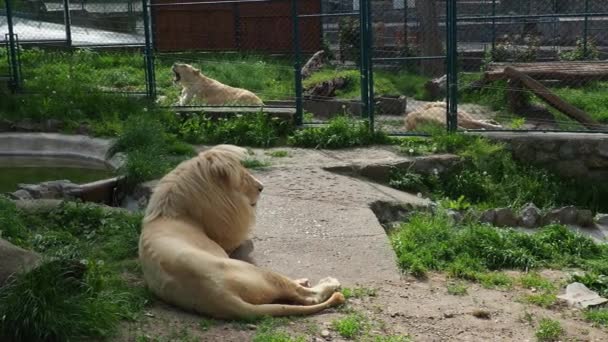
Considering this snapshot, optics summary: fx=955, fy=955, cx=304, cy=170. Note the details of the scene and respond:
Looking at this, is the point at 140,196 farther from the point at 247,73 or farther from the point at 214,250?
the point at 247,73

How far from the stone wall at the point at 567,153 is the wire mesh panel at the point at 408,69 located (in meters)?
1.13

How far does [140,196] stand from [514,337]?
4.44 m

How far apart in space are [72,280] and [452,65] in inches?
264

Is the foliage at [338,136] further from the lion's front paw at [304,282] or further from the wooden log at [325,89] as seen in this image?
the lion's front paw at [304,282]

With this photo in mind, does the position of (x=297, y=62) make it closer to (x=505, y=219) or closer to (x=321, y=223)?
(x=505, y=219)

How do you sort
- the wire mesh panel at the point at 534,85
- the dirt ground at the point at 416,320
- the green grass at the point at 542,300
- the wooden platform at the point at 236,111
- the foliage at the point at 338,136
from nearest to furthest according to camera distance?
the dirt ground at the point at 416,320 → the green grass at the point at 542,300 → the foliage at the point at 338,136 → the wooden platform at the point at 236,111 → the wire mesh panel at the point at 534,85

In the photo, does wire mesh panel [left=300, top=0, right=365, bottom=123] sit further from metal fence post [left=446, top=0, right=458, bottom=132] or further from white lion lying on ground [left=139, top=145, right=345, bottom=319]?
white lion lying on ground [left=139, top=145, right=345, bottom=319]

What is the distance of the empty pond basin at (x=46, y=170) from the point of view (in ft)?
35.4

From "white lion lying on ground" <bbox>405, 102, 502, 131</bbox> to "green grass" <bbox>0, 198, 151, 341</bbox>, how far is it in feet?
16.6

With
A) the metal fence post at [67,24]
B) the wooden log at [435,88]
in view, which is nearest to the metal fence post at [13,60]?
the metal fence post at [67,24]

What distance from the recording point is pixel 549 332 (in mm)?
5941

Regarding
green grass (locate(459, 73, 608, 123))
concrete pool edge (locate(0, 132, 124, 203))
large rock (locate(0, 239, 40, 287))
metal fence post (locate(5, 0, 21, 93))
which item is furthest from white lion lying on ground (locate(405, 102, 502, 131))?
large rock (locate(0, 239, 40, 287))

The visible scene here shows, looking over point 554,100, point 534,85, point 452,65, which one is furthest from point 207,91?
point 554,100

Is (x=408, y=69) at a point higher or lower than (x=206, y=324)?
higher
